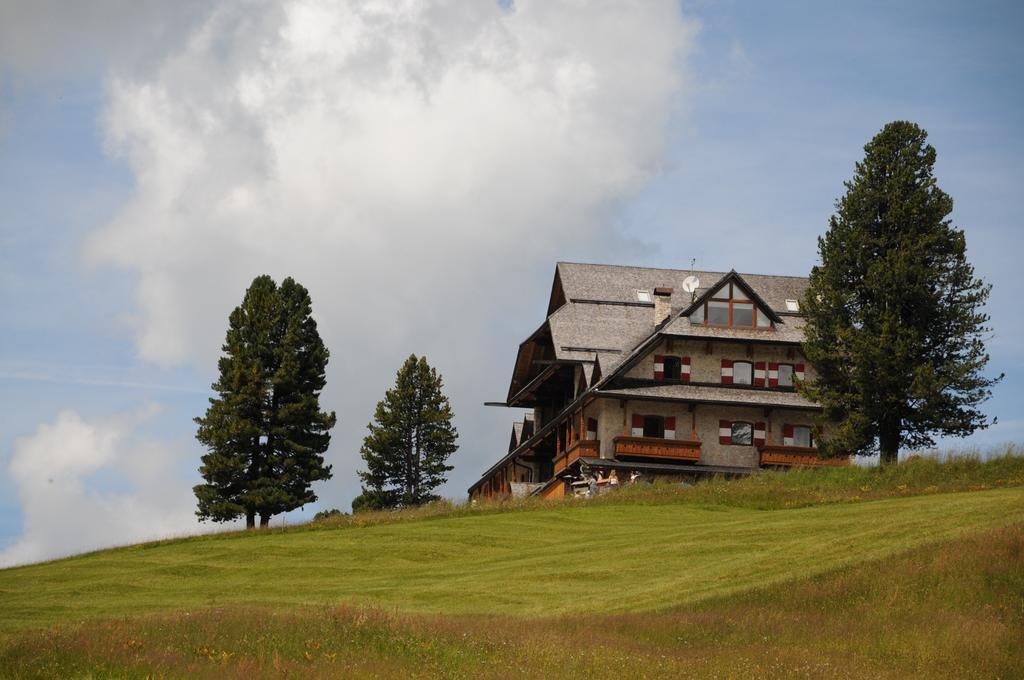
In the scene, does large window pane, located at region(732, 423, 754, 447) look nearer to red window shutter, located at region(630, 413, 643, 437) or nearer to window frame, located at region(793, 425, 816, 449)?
window frame, located at region(793, 425, 816, 449)

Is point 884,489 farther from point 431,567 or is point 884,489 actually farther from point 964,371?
point 431,567

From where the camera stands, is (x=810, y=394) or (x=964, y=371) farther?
(x=810, y=394)

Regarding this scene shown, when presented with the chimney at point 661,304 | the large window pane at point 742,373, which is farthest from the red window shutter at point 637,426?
the chimney at point 661,304

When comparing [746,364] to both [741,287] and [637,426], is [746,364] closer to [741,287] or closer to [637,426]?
[741,287]

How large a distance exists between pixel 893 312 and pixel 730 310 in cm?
1311

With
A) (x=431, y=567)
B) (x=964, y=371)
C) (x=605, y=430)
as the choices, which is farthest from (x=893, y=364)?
(x=431, y=567)

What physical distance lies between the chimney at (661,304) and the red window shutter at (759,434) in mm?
7993

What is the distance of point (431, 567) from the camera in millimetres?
39031

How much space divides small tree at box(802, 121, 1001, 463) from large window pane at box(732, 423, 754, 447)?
873cm

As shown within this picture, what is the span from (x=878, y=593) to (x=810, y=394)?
98.3 feet

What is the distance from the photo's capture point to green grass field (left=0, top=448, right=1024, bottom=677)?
2294cm

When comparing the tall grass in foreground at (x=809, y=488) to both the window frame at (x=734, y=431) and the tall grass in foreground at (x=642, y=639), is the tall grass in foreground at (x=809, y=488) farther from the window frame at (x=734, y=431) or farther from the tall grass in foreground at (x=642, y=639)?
the tall grass in foreground at (x=642, y=639)

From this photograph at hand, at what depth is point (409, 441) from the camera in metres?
75.9

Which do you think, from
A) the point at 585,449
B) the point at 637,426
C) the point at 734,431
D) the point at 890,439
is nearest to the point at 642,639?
the point at 890,439
